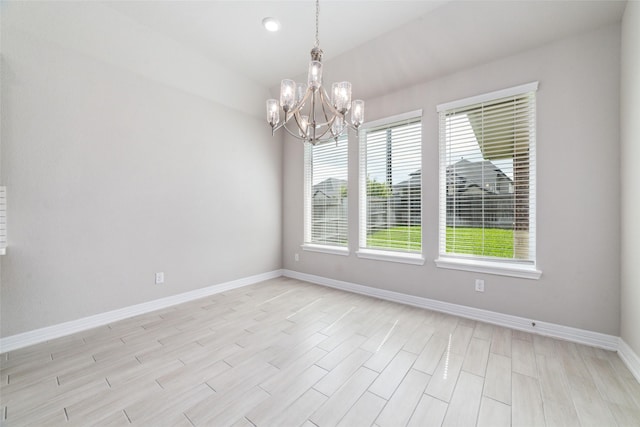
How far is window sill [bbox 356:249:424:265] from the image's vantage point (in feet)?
10.5

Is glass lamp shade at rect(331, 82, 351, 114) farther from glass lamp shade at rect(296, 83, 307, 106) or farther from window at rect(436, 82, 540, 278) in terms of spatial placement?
window at rect(436, 82, 540, 278)

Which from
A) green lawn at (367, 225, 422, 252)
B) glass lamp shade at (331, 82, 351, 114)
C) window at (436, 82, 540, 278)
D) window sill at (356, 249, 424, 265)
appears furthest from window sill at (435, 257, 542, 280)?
glass lamp shade at (331, 82, 351, 114)

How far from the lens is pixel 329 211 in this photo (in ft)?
13.7

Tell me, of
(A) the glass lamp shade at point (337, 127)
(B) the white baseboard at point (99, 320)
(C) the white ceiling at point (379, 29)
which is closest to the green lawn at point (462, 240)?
(A) the glass lamp shade at point (337, 127)

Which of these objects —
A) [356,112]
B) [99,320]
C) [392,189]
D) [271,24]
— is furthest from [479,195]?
[99,320]

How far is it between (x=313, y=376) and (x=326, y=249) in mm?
2327

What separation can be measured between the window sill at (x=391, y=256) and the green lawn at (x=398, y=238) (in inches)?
3.4

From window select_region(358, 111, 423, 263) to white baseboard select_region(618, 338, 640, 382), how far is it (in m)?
1.69

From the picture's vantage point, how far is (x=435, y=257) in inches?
121

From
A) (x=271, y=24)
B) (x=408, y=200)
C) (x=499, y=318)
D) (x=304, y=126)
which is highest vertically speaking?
(x=271, y=24)

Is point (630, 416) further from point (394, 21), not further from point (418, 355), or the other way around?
point (394, 21)

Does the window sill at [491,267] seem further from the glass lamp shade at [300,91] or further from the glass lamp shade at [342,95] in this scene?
the glass lamp shade at [300,91]

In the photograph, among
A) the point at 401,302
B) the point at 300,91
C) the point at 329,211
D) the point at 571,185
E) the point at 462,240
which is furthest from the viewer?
the point at 329,211

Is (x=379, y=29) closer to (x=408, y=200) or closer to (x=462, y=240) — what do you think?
(x=408, y=200)
